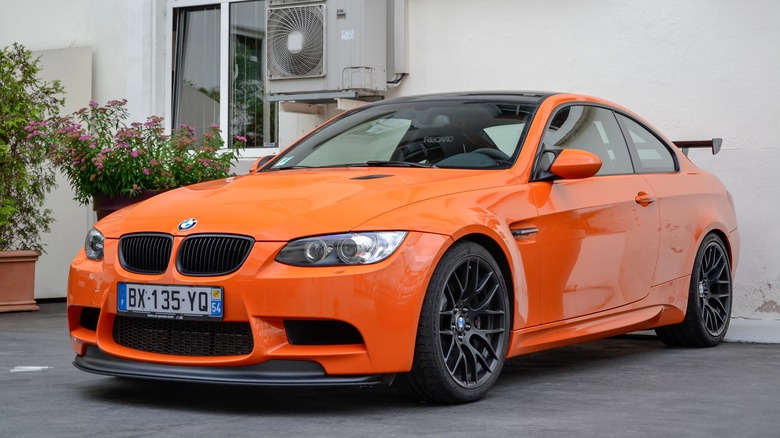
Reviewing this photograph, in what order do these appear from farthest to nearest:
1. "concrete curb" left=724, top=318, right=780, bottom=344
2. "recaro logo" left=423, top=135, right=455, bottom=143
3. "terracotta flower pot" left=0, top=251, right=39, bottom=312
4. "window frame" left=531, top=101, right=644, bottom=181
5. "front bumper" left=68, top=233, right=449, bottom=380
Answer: "terracotta flower pot" left=0, top=251, right=39, bottom=312 → "concrete curb" left=724, top=318, right=780, bottom=344 → "recaro logo" left=423, top=135, right=455, bottom=143 → "window frame" left=531, top=101, right=644, bottom=181 → "front bumper" left=68, top=233, right=449, bottom=380

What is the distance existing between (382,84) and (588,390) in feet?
17.5

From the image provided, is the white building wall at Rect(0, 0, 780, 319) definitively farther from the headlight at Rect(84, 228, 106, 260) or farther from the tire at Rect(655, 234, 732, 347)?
the headlight at Rect(84, 228, 106, 260)

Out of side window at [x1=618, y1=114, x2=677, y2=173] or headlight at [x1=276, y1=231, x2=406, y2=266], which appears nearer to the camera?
headlight at [x1=276, y1=231, x2=406, y2=266]

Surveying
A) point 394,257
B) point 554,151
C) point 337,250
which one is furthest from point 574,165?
point 337,250

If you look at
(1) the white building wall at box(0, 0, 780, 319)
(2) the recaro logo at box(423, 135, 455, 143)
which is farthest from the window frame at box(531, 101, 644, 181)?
(1) the white building wall at box(0, 0, 780, 319)

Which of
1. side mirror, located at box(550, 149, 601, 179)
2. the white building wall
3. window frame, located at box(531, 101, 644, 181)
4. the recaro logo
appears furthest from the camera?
the white building wall

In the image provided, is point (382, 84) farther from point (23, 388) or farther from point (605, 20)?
point (23, 388)

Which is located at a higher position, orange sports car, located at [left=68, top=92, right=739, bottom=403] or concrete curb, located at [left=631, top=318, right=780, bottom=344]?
orange sports car, located at [left=68, top=92, right=739, bottom=403]

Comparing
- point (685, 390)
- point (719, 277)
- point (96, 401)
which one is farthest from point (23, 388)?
point (719, 277)

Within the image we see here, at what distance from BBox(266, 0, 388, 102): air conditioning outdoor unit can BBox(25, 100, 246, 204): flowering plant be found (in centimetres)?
104

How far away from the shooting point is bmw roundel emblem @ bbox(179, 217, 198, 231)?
5145 millimetres

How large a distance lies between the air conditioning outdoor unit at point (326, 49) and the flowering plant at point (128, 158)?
1045mm

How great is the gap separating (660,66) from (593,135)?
10.4 ft

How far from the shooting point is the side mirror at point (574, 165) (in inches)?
231
